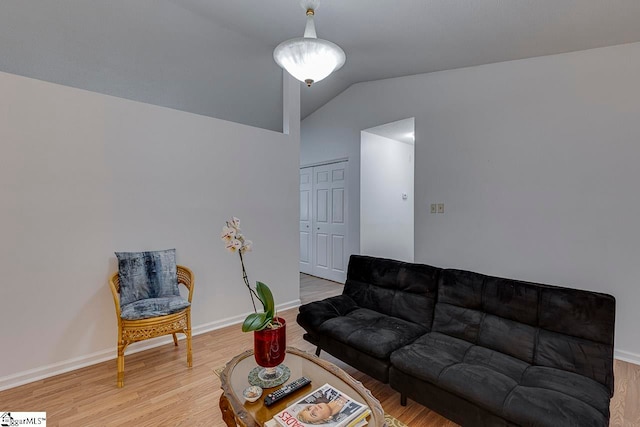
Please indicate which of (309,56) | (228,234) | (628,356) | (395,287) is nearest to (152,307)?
(228,234)

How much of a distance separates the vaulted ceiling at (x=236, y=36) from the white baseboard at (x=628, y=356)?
2510 millimetres

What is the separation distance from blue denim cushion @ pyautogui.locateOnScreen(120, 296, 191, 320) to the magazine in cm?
143

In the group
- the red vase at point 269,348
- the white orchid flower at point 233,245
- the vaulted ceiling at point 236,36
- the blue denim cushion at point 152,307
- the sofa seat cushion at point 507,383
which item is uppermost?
the vaulted ceiling at point 236,36

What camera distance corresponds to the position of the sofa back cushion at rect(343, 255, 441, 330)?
223 cm

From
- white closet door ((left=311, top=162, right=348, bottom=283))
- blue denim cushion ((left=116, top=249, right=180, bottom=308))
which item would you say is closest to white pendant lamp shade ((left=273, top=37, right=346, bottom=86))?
blue denim cushion ((left=116, top=249, right=180, bottom=308))

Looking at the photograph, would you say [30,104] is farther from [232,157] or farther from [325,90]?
[325,90]

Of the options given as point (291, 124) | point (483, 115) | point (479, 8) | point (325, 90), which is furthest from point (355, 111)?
point (479, 8)

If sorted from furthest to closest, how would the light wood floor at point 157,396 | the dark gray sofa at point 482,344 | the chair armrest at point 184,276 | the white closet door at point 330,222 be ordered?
the white closet door at point 330,222 < the chair armrest at point 184,276 < the light wood floor at point 157,396 < the dark gray sofa at point 482,344

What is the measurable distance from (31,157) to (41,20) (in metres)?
1.21

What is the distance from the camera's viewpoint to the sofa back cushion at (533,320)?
1.56 metres

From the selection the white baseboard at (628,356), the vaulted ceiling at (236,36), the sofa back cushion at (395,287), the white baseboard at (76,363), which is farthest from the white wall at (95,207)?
the white baseboard at (628,356)

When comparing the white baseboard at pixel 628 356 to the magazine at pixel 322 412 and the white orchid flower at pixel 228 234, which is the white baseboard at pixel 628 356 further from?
the white orchid flower at pixel 228 234

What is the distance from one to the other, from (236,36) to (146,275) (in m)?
2.49

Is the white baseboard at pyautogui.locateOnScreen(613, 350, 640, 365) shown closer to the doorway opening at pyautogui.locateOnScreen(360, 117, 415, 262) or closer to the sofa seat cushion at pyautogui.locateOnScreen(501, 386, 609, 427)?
the sofa seat cushion at pyautogui.locateOnScreen(501, 386, 609, 427)
